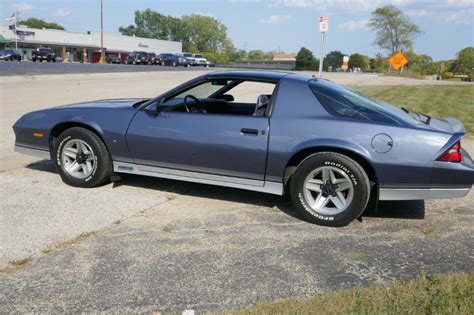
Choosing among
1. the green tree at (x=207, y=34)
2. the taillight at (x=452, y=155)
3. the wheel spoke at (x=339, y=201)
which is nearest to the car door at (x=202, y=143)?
the wheel spoke at (x=339, y=201)

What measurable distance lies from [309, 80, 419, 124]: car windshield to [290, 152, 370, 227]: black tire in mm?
462

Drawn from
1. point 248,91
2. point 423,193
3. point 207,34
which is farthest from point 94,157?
point 207,34

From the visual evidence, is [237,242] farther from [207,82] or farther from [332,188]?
[207,82]

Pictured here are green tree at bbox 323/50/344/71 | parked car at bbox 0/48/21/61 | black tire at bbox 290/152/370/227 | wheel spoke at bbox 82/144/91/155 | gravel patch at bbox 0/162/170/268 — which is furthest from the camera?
green tree at bbox 323/50/344/71

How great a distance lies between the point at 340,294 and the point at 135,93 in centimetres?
1499

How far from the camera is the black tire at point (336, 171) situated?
13.6 ft

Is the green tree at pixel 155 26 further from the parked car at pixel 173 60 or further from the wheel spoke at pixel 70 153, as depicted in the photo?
the wheel spoke at pixel 70 153

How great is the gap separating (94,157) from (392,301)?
3.55 m

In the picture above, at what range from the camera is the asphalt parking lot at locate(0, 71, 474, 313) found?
3.05 meters

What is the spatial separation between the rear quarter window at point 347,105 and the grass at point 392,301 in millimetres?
1648

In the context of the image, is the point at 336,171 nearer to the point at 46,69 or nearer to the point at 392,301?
the point at 392,301

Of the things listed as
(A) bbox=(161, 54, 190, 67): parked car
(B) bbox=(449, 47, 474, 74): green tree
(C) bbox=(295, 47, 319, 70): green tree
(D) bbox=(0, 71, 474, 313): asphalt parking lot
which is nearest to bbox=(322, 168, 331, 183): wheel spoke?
(D) bbox=(0, 71, 474, 313): asphalt parking lot

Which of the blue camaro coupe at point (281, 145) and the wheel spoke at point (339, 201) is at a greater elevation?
the blue camaro coupe at point (281, 145)

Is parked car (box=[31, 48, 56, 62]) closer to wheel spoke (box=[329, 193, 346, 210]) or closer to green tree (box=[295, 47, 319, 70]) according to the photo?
green tree (box=[295, 47, 319, 70])
